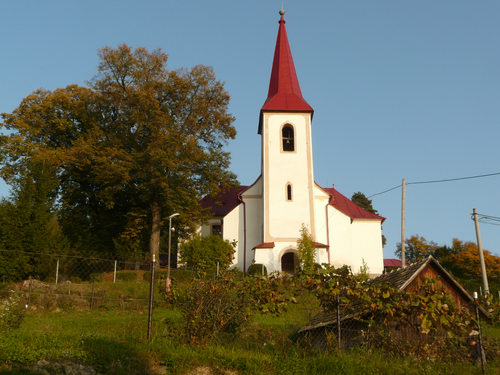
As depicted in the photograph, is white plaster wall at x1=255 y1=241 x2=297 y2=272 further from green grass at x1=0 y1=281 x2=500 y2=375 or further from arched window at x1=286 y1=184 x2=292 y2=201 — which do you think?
green grass at x1=0 y1=281 x2=500 y2=375

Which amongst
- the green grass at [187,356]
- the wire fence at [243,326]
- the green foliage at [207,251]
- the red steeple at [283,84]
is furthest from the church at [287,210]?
the green grass at [187,356]

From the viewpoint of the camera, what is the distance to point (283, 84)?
31.9 m

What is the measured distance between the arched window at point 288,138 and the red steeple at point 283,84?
125cm

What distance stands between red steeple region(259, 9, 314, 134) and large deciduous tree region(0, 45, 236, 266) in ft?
12.9

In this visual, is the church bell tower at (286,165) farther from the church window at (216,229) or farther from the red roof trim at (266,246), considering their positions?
the church window at (216,229)

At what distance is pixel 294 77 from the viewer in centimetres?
3275

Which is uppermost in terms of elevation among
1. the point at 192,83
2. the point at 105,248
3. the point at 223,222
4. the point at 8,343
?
the point at 192,83

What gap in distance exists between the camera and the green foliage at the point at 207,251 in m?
27.5

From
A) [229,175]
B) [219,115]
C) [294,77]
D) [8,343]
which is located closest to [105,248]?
[229,175]

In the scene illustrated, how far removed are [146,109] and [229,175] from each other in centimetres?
643

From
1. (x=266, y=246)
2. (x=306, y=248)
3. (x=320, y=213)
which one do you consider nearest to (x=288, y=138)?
(x=320, y=213)

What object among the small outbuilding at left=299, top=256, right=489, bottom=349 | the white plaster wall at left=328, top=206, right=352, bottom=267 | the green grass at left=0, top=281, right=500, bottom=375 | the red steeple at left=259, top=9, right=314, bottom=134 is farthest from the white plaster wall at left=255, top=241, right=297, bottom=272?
the green grass at left=0, top=281, right=500, bottom=375

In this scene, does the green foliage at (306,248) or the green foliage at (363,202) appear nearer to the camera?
the green foliage at (306,248)

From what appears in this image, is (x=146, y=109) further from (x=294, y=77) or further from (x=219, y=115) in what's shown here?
(x=294, y=77)
